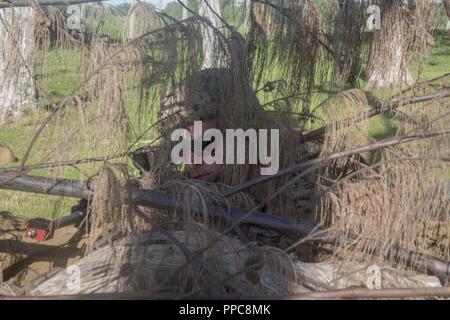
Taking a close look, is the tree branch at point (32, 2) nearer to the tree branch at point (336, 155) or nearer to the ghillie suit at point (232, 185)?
the ghillie suit at point (232, 185)

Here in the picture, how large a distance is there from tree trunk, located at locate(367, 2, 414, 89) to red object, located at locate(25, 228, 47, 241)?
2.40 m

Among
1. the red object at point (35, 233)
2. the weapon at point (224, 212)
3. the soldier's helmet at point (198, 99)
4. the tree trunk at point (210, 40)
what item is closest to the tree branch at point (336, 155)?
the weapon at point (224, 212)

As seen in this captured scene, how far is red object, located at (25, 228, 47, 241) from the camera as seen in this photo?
4.57m

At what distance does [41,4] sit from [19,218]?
1.72 m

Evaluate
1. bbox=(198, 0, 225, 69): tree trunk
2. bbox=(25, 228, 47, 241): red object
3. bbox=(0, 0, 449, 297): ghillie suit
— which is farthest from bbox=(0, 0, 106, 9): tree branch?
bbox=(25, 228, 47, 241): red object

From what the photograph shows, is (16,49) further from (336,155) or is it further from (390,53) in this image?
(390,53)

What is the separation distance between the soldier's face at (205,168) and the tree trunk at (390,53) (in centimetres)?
100

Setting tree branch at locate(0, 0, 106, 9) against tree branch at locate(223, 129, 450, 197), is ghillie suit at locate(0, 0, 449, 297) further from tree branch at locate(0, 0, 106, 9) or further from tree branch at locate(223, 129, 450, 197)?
Answer: tree branch at locate(0, 0, 106, 9)

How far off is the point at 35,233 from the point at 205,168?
4.38 ft

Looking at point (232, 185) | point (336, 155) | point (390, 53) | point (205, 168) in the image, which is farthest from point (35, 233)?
point (390, 53)

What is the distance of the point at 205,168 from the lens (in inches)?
163

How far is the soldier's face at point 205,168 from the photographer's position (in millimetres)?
4023
